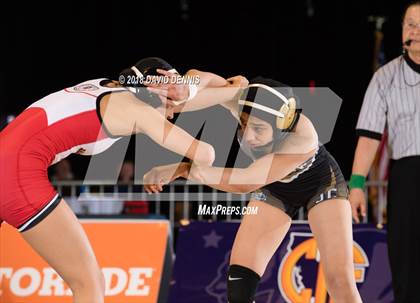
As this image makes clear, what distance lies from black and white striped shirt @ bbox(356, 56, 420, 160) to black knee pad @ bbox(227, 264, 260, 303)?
0.94 metres

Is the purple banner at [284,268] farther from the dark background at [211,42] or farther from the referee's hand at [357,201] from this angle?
the dark background at [211,42]

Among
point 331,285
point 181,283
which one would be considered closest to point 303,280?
point 181,283

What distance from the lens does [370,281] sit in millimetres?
5023

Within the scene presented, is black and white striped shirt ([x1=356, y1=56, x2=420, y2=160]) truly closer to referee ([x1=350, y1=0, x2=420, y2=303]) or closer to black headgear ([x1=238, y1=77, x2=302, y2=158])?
referee ([x1=350, y1=0, x2=420, y2=303])

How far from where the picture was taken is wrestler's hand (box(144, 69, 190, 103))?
11.1 feet

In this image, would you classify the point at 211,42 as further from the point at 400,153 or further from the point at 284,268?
the point at 400,153

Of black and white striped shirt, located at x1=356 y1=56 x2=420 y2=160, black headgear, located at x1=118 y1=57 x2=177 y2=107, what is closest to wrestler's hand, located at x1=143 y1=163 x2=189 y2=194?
black headgear, located at x1=118 y1=57 x2=177 y2=107

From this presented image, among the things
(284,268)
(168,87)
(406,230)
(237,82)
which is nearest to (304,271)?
(284,268)

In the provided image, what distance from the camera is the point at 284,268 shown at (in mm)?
5043

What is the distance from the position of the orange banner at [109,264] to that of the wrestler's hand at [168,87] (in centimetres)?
175

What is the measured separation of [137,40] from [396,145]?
561cm

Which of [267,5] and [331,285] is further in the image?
[267,5]

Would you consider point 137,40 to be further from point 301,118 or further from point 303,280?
point 301,118

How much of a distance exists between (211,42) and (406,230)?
5912mm
